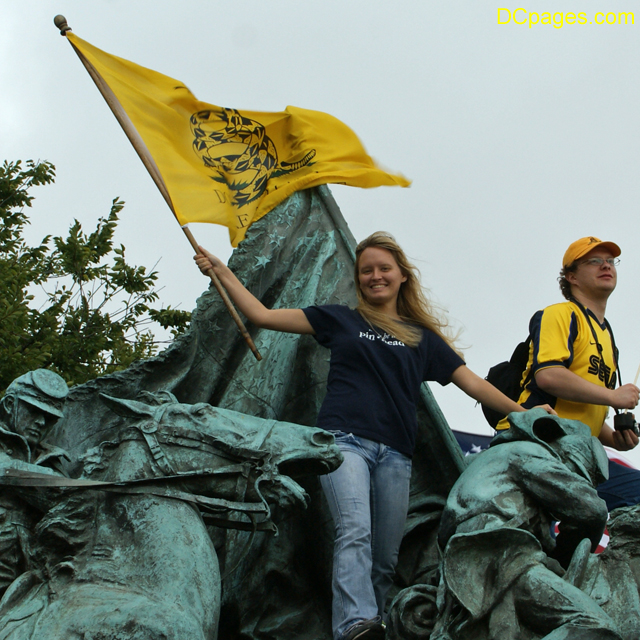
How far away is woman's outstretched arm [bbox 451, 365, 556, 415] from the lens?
508cm

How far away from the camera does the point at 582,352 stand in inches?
212

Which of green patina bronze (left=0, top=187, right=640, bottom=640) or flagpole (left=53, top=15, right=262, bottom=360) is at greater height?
flagpole (left=53, top=15, right=262, bottom=360)

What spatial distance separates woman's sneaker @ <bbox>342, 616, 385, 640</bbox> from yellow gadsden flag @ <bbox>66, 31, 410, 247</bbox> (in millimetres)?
2949

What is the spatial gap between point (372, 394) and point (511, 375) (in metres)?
1.23

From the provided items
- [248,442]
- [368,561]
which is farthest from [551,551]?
[248,442]

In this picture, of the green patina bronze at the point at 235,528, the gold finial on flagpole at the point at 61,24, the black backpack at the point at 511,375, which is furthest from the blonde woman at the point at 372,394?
the gold finial on flagpole at the point at 61,24

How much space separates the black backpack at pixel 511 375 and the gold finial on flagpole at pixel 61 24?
351 centimetres

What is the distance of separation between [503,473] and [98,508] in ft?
5.66

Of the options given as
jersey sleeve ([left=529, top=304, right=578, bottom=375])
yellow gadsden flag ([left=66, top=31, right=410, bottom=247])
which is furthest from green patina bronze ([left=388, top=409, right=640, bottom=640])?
yellow gadsden flag ([left=66, top=31, right=410, bottom=247])

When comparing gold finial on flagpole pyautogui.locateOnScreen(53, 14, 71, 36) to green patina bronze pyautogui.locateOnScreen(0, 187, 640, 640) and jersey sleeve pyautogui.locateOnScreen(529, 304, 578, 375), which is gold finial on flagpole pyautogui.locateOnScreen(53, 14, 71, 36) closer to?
green patina bronze pyautogui.locateOnScreen(0, 187, 640, 640)

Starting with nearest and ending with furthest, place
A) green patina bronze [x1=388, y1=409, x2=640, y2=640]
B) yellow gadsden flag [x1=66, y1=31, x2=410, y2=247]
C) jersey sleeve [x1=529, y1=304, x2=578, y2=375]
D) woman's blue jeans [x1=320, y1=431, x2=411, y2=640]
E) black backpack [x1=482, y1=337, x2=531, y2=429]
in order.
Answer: green patina bronze [x1=388, y1=409, x2=640, y2=640], woman's blue jeans [x1=320, y1=431, x2=411, y2=640], jersey sleeve [x1=529, y1=304, x2=578, y2=375], black backpack [x1=482, y1=337, x2=531, y2=429], yellow gadsden flag [x1=66, y1=31, x2=410, y2=247]

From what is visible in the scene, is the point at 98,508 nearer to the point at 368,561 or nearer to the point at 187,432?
the point at 187,432

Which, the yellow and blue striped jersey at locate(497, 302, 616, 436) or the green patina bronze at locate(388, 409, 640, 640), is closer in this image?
the green patina bronze at locate(388, 409, 640, 640)

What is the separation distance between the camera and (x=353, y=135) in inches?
278
